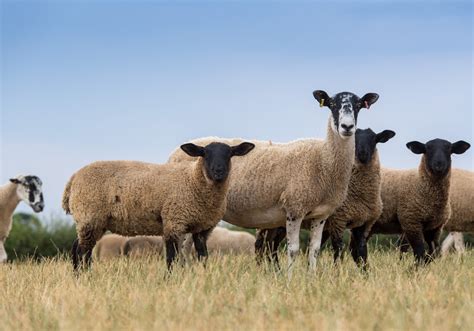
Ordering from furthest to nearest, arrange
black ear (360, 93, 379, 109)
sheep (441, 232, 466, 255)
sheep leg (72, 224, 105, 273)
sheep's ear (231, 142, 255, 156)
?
sheep (441, 232, 466, 255)
sheep leg (72, 224, 105, 273)
black ear (360, 93, 379, 109)
sheep's ear (231, 142, 255, 156)

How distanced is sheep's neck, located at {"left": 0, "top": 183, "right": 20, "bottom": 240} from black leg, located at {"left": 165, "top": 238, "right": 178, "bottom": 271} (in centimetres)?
826

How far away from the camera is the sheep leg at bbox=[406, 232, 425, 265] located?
11.1 metres

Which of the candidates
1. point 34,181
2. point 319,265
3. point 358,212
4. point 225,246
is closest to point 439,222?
point 358,212

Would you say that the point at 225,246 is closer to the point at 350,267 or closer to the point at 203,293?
the point at 350,267

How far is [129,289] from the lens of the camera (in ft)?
25.4

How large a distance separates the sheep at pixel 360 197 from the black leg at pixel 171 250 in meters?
2.15

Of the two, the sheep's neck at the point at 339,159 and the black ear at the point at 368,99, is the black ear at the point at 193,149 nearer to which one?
the sheep's neck at the point at 339,159

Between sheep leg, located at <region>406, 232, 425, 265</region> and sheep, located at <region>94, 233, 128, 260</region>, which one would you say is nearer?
sheep leg, located at <region>406, 232, 425, 265</region>

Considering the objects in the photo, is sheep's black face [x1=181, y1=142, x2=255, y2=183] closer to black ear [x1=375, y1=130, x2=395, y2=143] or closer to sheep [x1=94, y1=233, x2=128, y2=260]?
black ear [x1=375, y1=130, x2=395, y2=143]

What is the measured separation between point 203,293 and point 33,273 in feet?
15.1

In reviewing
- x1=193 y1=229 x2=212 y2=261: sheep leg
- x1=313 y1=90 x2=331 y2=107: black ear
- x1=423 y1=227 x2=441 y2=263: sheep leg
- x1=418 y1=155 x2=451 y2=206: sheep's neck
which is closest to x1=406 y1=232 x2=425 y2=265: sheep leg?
x1=423 y1=227 x2=441 y2=263: sheep leg

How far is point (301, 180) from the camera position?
9.80 meters

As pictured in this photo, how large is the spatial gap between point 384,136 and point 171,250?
12.4 feet

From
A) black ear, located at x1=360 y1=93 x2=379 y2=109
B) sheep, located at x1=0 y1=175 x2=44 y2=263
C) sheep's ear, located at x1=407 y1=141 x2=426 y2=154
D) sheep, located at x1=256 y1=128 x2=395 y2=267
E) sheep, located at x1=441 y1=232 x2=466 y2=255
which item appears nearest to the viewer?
black ear, located at x1=360 y1=93 x2=379 y2=109
